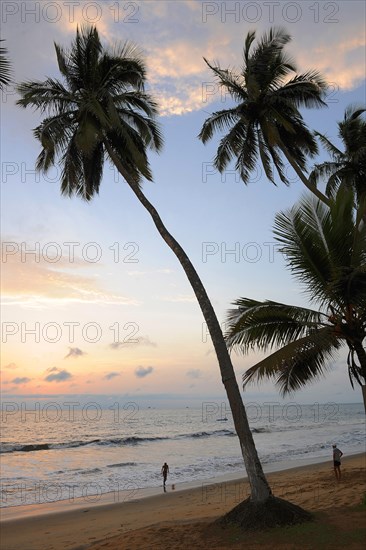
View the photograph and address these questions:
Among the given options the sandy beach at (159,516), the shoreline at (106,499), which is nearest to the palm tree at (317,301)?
the sandy beach at (159,516)

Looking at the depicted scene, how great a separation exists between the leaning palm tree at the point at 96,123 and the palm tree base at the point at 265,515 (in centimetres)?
446

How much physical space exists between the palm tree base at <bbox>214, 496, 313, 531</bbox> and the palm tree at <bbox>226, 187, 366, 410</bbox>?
8.39ft

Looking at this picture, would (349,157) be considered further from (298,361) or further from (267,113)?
(298,361)

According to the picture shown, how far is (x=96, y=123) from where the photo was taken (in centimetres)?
1429

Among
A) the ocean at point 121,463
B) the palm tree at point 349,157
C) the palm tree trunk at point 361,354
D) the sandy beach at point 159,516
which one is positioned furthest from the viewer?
the ocean at point 121,463

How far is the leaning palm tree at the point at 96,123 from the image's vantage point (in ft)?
45.5

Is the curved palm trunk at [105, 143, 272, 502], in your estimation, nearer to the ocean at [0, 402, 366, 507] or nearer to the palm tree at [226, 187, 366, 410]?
the palm tree at [226, 187, 366, 410]

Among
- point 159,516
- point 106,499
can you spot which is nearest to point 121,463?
point 106,499

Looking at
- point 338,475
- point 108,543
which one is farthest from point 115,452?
point 108,543

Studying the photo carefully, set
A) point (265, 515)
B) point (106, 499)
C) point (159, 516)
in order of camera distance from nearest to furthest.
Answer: point (265, 515) → point (159, 516) → point (106, 499)

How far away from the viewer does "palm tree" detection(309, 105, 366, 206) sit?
786 inches

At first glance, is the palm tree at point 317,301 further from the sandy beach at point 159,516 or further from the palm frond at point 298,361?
the sandy beach at point 159,516

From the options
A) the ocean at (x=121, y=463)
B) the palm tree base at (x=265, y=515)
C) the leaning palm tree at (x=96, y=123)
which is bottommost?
the ocean at (x=121, y=463)

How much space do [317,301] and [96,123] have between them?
805 cm
